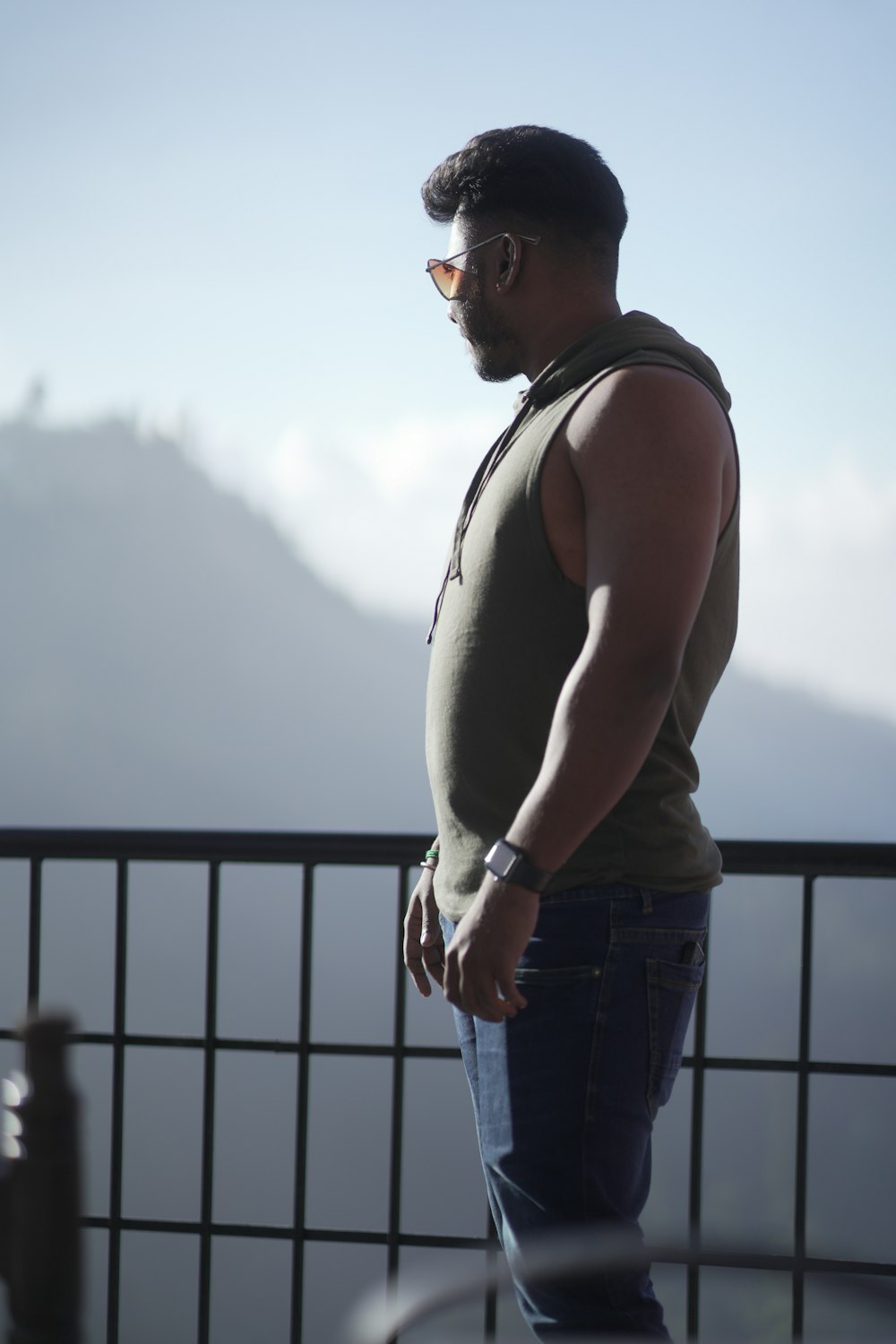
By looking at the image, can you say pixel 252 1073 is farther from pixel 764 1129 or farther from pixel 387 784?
pixel 764 1129

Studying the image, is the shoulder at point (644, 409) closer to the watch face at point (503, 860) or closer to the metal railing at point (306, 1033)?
the watch face at point (503, 860)

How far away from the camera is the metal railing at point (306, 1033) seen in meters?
1.58

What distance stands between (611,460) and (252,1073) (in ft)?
146

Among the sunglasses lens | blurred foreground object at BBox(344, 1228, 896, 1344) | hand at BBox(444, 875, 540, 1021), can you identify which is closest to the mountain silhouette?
the sunglasses lens

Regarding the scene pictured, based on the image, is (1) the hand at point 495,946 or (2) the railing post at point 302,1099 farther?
(2) the railing post at point 302,1099

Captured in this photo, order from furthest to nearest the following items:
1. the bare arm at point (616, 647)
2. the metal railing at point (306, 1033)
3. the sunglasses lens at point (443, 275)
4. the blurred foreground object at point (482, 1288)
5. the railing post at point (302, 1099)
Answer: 1. the railing post at point (302, 1099)
2. the metal railing at point (306, 1033)
3. the sunglasses lens at point (443, 275)
4. the bare arm at point (616, 647)
5. the blurred foreground object at point (482, 1288)

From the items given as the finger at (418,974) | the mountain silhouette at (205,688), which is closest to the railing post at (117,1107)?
the finger at (418,974)

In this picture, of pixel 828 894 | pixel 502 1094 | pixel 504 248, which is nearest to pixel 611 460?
pixel 504 248

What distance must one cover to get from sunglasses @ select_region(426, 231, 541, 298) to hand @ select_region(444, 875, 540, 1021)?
676 mm

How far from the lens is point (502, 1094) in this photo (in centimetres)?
104

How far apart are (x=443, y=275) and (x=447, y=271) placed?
1 centimetres

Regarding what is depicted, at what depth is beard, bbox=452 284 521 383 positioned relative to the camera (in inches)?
49.1

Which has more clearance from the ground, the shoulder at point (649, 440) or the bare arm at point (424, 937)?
the shoulder at point (649, 440)

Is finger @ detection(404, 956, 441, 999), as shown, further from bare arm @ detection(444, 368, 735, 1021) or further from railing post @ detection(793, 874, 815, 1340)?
railing post @ detection(793, 874, 815, 1340)
